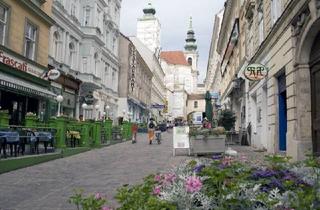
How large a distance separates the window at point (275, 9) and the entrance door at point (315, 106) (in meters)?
4.17

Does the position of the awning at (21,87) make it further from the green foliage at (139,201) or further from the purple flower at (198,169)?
the green foliage at (139,201)

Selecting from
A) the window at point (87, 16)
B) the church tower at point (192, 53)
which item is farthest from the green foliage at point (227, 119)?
the church tower at point (192, 53)

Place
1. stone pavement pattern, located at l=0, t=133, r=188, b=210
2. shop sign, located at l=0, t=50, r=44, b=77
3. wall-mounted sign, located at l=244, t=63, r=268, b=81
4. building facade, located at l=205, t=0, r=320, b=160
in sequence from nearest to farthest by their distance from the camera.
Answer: stone pavement pattern, located at l=0, t=133, r=188, b=210, building facade, located at l=205, t=0, r=320, b=160, wall-mounted sign, located at l=244, t=63, r=268, b=81, shop sign, located at l=0, t=50, r=44, b=77

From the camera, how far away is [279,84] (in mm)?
15570

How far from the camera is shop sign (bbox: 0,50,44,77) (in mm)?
17297

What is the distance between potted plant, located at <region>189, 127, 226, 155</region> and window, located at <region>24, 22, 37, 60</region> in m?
10.7

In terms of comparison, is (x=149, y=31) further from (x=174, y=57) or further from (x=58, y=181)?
(x=58, y=181)

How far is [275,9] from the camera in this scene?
51.7 ft

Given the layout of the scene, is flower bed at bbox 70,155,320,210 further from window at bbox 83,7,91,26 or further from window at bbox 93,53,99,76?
window at bbox 93,53,99,76

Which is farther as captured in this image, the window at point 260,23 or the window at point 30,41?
the window at point 30,41

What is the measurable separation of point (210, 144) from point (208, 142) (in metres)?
0.11

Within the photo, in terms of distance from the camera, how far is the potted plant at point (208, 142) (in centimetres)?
1486

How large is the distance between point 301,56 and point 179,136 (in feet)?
20.3

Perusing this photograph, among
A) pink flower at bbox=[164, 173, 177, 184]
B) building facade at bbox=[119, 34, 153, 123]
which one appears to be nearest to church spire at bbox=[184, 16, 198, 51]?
building facade at bbox=[119, 34, 153, 123]
